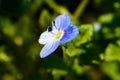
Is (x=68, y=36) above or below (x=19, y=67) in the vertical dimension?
below

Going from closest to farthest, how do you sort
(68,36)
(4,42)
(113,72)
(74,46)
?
(68,36) < (74,46) < (113,72) < (4,42)

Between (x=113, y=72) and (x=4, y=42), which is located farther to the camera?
(x=4, y=42)

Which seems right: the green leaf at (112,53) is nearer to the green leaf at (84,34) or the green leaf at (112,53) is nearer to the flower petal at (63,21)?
the green leaf at (84,34)

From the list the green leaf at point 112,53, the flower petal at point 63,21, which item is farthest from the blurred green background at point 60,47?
the flower petal at point 63,21

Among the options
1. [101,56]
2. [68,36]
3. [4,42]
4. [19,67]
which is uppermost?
[4,42]

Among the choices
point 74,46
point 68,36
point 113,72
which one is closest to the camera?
point 68,36

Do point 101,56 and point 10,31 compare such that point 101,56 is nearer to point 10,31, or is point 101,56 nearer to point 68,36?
point 68,36

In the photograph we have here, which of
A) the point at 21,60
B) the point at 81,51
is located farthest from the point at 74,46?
the point at 21,60

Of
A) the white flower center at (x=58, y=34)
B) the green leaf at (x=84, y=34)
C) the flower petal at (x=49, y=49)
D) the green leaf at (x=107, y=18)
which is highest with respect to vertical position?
the green leaf at (x=107, y=18)
